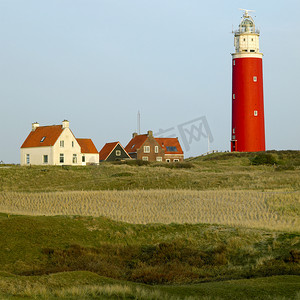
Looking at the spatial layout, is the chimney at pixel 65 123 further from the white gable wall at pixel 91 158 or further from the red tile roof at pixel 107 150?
the red tile roof at pixel 107 150

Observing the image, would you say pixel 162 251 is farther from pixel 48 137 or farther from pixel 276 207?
pixel 48 137

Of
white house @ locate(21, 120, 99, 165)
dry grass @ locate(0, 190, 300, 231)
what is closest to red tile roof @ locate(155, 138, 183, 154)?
white house @ locate(21, 120, 99, 165)

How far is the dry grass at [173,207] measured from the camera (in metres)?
23.3

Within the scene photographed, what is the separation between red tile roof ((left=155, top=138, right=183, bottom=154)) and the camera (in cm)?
8100

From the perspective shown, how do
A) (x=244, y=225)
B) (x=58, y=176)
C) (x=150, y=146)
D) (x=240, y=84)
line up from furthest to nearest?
(x=150, y=146)
(x=240, y=84)
(x=58, y=176)
(x=244, y=225)

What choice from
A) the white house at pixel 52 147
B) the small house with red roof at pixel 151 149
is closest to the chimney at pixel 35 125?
the white house at pixel 52 147

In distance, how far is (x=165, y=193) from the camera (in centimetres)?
3203

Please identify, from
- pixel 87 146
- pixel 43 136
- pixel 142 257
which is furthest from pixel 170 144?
pixel 142 257

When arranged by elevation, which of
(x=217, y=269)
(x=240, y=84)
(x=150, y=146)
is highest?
(x=240, y=84)

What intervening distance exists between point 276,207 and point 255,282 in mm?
14106

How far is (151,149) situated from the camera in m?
75.7

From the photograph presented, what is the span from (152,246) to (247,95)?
4650 centimetres

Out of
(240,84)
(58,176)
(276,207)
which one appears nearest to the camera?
(276,207)

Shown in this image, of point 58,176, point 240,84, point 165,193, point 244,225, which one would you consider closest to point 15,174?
point 58,176
